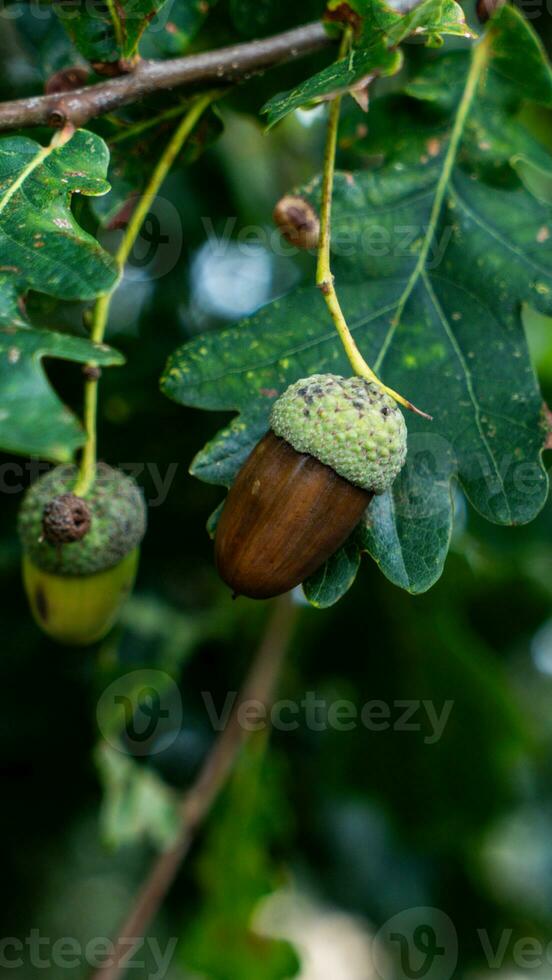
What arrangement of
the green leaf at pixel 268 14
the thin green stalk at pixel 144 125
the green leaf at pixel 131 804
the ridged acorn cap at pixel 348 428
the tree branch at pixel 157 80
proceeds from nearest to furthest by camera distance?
the ridged acorn cap at pixel 348 428 < the tree branch at pixel 157 80 < the thin green stalk at pixel 144 125 < the green leaf at pixel 268 14 < the green leaf at pixel 131 804

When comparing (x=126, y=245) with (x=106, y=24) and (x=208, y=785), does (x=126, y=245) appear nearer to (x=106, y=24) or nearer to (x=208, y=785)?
(x=106, y=24)

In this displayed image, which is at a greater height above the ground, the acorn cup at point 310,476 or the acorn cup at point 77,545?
the acorn cup at point 310,476

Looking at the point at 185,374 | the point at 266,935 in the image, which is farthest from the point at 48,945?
the point at 185,374

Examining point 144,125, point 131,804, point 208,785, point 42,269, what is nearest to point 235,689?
point 208,785

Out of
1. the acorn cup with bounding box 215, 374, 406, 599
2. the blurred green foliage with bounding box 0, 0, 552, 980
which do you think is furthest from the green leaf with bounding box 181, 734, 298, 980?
the acorn cup with bounding box 215, 374, 406, 599

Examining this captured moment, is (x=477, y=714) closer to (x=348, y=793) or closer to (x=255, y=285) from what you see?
(x=348, y=793)

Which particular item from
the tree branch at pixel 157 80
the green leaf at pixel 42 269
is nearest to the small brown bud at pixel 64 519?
the green leaf at pixel 42 269

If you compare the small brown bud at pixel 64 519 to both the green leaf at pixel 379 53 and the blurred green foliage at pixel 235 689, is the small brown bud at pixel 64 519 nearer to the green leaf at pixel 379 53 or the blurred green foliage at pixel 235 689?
the green leaf at pixel 379 53
